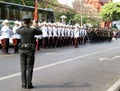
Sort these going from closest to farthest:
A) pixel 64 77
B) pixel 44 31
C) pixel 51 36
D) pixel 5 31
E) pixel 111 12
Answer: pixel 64 77, pixel 5 31, pixel 44 31, pixel 51 36, pixel 111 12

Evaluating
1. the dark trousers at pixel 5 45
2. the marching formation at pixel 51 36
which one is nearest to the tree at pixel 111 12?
the marching formation at pixel 51 36

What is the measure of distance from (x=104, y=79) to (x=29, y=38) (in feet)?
10.9

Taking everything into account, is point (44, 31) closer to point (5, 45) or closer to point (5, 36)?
point (5, 36)

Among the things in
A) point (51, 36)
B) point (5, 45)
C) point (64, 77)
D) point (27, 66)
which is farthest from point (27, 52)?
point (51, 36)

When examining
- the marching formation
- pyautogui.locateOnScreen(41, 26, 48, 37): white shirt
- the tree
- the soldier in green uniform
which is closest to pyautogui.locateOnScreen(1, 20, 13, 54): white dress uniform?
the marching formation

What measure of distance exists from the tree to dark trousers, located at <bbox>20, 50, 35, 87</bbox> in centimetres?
8206

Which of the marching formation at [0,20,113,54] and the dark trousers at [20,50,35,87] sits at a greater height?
the dark trousers at [20,50,35,87]

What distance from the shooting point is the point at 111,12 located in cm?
9212

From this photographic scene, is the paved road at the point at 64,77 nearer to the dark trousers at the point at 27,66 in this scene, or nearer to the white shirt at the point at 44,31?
the dark trousers at the point at 27,66

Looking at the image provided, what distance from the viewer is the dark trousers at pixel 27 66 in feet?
35.4

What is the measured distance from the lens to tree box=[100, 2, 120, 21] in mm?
92438

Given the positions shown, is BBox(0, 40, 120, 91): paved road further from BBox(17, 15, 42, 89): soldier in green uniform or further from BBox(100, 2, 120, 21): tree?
BBox(100, 2, 120, 21): tree

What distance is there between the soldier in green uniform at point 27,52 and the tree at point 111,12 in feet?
269

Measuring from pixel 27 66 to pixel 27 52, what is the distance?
0.33 metres
